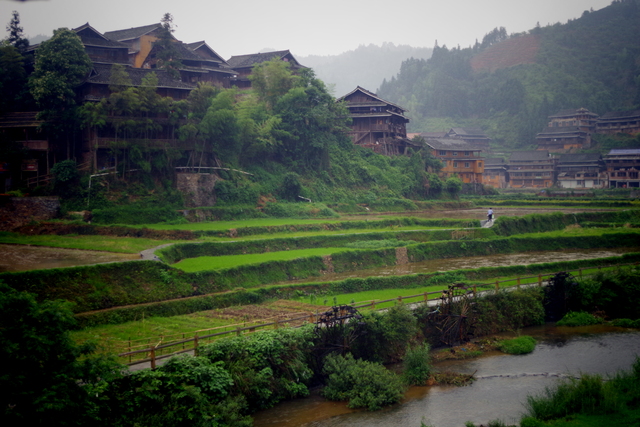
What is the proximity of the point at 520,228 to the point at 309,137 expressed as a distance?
23.2 metres

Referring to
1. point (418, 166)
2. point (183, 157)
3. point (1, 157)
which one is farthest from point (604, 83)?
point (1, 157)

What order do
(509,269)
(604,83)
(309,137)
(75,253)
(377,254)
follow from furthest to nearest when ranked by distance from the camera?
(604,83) → (309,137) → (377,254) → (509,269) → (75,253)

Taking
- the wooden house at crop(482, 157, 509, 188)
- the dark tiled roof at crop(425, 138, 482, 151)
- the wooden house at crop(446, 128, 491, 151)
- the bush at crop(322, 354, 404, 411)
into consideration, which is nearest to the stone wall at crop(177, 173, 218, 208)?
the bush at crop(322, 354, 404, 411)

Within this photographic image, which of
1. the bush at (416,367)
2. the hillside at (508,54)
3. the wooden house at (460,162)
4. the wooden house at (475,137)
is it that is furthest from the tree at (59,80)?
the hillside at (508,54)

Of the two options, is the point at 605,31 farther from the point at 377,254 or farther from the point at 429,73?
the point at 377,254

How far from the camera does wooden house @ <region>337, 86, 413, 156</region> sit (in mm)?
70438

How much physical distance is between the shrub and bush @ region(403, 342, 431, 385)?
1221cm

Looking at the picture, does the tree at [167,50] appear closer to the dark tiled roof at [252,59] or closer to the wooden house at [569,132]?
the dark tiled roof at [252,59]

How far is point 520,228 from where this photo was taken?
51.8m

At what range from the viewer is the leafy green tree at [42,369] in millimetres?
14531

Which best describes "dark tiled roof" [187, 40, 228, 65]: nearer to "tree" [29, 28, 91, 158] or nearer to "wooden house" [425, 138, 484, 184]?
"tree" [29, 28, 91, 158]

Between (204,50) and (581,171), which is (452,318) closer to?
(204,50)

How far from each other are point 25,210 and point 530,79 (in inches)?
5160

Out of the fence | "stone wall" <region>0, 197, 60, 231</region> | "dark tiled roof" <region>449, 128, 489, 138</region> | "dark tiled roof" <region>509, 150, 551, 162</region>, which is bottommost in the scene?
the fence
